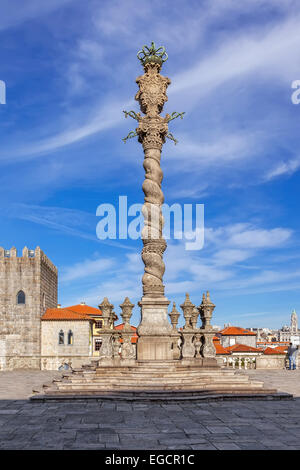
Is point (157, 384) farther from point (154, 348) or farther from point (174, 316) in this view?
point (174, 316)

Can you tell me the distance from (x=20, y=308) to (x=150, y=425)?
34.5 metres

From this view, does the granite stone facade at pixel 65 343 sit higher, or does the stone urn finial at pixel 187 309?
the stone urn finial at pixel 187 309

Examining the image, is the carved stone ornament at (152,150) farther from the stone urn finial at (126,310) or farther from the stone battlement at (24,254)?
the stone battlement at (24,254)

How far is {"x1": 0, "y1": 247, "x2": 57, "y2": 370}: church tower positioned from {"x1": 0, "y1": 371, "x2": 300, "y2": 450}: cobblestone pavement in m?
29.9

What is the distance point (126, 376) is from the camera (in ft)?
49.8

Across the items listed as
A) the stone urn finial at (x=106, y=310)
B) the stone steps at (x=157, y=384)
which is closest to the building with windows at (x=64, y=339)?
the stone urn finial at (x=106, y=310)

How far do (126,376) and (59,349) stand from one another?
96.7 ft

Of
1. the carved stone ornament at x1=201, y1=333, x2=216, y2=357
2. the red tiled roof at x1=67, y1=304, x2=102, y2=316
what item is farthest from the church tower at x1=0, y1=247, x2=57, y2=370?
the carved stone ornament at x1=201, y1=333, x2=216, y2=357

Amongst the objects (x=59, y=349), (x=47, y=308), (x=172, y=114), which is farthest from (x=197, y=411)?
(x=47, y=308)

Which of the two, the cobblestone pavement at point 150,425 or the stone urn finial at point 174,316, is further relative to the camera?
the stone urn finial at point 174,316

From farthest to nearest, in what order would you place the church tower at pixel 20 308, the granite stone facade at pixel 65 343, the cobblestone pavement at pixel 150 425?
1. the granite stone facade at pixel 65 343
2. the church tower at pixel 20 308
3. the cobblestone pavement at pixel 150 425

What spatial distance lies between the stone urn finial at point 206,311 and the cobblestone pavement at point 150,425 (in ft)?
16.4

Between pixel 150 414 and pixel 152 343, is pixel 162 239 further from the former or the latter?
pixel 150 414

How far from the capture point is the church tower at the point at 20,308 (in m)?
41.2
